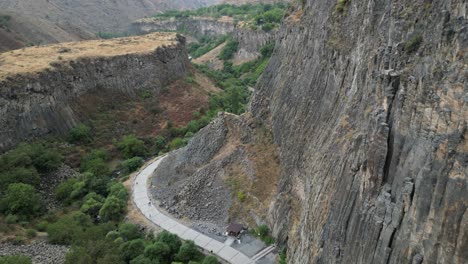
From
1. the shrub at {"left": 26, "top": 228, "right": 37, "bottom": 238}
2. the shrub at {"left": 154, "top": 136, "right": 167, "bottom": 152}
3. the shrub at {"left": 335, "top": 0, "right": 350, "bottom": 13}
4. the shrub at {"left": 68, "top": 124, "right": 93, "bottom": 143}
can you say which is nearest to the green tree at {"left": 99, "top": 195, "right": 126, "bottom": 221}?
the shrub at {"left": 26, "top": 228, "right": 37, "bottom": 238}

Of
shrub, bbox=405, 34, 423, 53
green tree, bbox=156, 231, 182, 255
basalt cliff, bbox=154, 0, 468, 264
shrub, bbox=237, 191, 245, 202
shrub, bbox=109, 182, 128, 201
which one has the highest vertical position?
shrub, bbox=405, 34, 423, 53

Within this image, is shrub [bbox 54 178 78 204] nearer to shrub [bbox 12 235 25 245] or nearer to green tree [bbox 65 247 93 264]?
shrub [bbox 12 235 25 245]

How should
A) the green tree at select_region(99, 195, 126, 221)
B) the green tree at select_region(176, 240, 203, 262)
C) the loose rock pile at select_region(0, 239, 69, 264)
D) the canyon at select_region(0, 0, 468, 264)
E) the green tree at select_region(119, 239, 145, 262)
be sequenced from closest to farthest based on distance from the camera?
the canyon at select_region(0, 0, 468, 264)
the green tree at select_region(176, 240, 203, 262)
the loose rock pile at select_region(0, 239, 69, 264)
the green tree at select_region(119, 239, 145, 262)
the green tree at select_region(99, 195, 126, 221)

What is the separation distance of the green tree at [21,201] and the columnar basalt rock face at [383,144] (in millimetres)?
29480

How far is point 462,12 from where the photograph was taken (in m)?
17.6

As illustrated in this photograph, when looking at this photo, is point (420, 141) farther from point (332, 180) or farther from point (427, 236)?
point (332, 180)

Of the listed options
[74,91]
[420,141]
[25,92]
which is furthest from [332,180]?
[74,91]

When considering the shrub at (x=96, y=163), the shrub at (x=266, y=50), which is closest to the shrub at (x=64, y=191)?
the shrub at (x=96, y=163)

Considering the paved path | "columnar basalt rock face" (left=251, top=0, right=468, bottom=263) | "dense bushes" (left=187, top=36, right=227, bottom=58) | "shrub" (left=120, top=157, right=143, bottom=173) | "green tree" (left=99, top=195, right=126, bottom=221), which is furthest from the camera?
"dense bushes" (left=187, top=36, right=227, bottom=58)

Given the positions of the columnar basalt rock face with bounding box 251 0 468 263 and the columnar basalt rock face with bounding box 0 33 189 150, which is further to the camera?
the columnar basalt rock face with bounding box 0 33 189 150

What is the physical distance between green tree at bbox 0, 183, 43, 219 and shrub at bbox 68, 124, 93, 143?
1670cm

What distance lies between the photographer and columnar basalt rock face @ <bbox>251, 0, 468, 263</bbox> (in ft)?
54.3

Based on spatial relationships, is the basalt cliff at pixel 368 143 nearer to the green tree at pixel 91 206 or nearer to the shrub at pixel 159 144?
the green tree at pixel 91 206

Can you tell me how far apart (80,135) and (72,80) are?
11.5 meters
